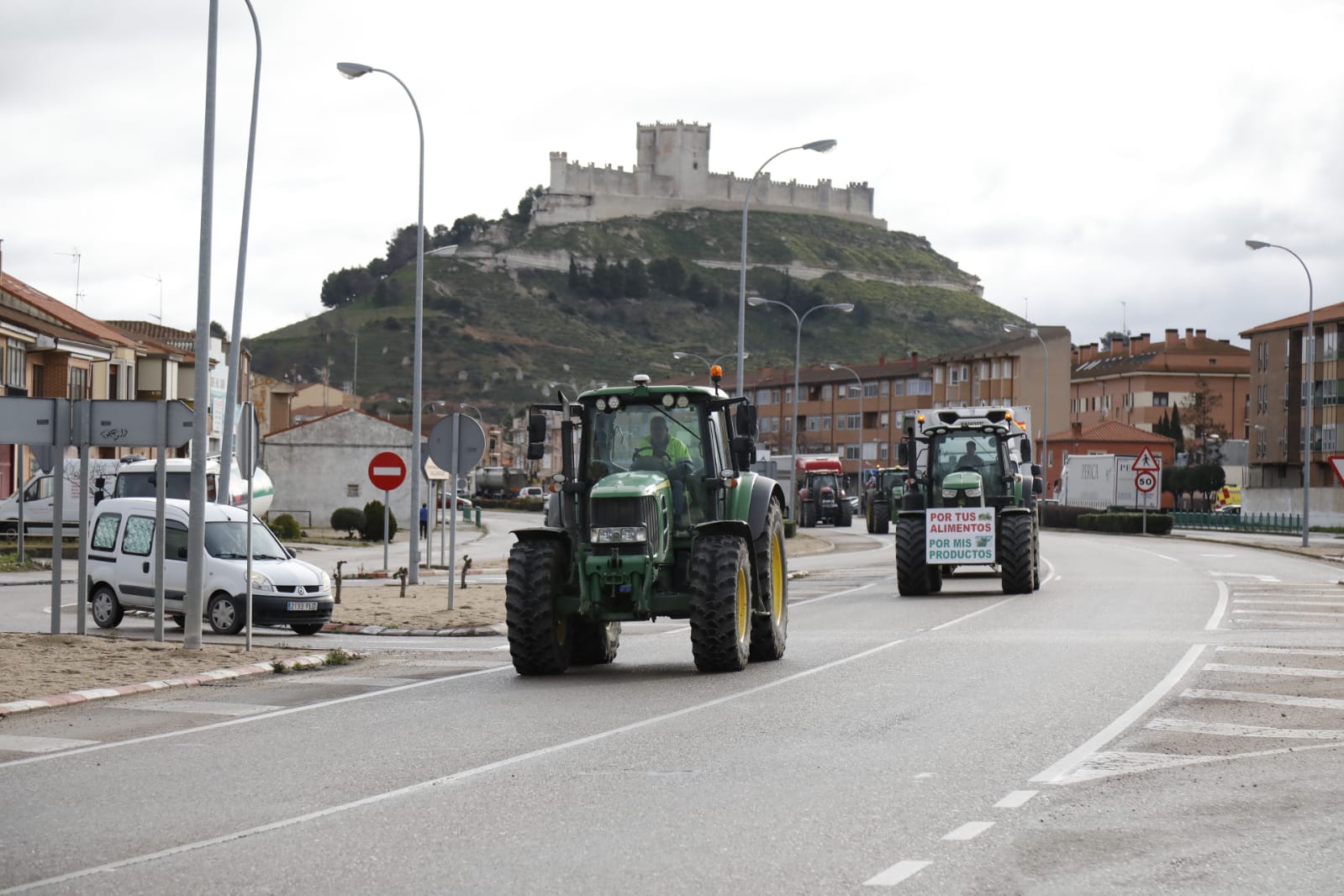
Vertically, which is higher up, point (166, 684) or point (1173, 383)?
point (1173, 383)

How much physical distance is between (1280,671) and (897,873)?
32.6 ft

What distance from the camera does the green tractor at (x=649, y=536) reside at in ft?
51.1

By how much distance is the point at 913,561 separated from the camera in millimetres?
28766

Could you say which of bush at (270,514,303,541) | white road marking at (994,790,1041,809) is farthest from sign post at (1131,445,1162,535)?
white road marking at (994,790,1041,809)

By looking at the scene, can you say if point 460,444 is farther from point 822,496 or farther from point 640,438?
point 822,496

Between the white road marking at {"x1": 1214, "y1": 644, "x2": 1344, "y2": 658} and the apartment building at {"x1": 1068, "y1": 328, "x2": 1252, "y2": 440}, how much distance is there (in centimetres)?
11876

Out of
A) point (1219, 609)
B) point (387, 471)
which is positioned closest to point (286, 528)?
point (387, 471)

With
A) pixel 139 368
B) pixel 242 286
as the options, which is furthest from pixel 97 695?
pixel 139 368

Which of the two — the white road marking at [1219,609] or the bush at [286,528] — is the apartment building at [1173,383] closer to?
the bush at [286,528]

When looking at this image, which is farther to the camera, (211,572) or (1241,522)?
(1241,522)

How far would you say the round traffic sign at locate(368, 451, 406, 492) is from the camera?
28.5 m

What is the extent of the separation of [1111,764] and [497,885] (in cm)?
465

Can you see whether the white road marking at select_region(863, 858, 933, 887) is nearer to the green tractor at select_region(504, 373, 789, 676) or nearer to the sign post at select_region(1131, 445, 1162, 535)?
the green tractor at select_region(504, 373, 789, 676)

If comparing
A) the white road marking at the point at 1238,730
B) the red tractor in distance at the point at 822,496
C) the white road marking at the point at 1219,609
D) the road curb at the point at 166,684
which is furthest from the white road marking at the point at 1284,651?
the red tractor in distance at the point at 822,496
